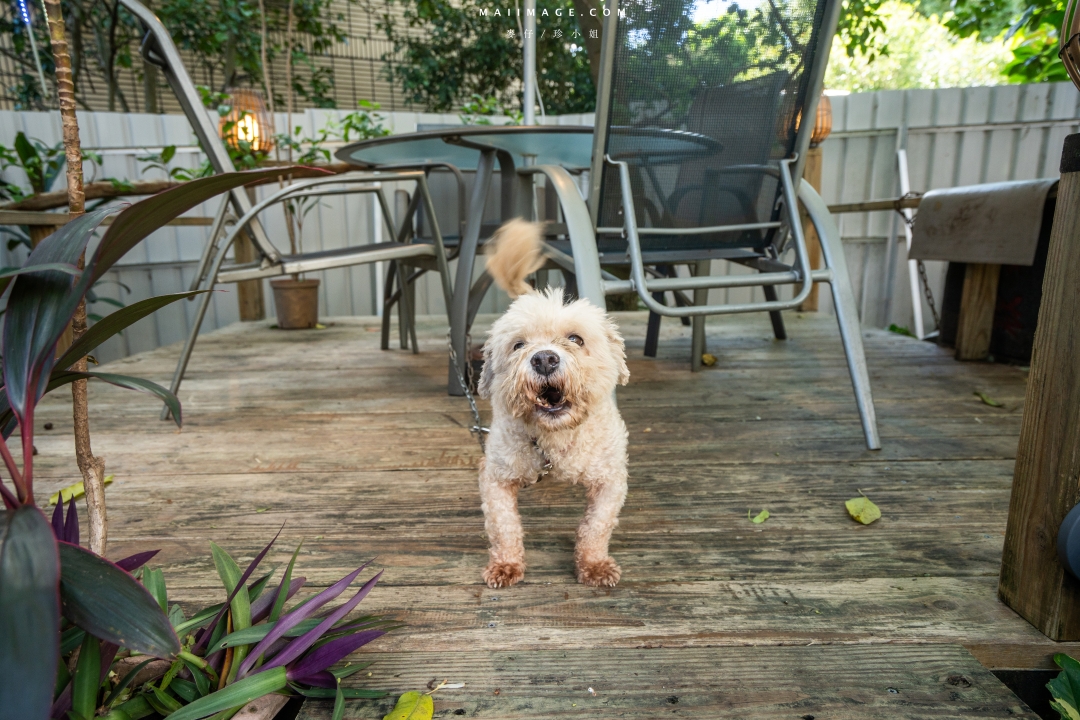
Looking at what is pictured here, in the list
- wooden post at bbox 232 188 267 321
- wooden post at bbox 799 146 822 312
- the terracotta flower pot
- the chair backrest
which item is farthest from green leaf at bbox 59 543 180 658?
wooden post at bbox 232 188 267 321

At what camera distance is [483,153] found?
2.42 m

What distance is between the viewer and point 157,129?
5.04m

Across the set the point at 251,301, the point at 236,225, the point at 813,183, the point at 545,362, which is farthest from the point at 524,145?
the point at 251,301

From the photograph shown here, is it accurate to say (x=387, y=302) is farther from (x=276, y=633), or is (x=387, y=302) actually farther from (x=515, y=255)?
(x=276, y=633)

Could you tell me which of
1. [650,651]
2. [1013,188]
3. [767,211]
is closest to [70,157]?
[650,651]

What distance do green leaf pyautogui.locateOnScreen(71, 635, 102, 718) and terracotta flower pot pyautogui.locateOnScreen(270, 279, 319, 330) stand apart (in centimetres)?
380

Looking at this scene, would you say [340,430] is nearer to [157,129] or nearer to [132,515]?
[132,515]

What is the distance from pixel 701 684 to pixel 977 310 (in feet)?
9.57

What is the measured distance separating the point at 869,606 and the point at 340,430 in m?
1.73

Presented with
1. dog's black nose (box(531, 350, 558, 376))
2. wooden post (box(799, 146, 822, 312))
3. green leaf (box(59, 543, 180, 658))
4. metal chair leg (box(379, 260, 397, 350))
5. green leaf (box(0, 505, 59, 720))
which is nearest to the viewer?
green leaf (box(0, 505, 59, 720))

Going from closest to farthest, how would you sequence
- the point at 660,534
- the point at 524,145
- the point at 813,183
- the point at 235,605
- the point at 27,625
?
the point at 27,625, the point at 235,605, the point at 660,534, the point at 524,145, the point at 813,183

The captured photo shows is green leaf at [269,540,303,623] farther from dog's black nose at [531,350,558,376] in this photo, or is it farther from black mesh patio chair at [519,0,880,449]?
black mesh patio chair at [519,0,880,449]

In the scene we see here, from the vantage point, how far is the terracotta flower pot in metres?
4.29

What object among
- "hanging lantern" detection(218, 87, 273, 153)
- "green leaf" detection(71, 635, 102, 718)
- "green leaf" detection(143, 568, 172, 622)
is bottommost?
"green leaf" detection(143, 568, 172, 622)
